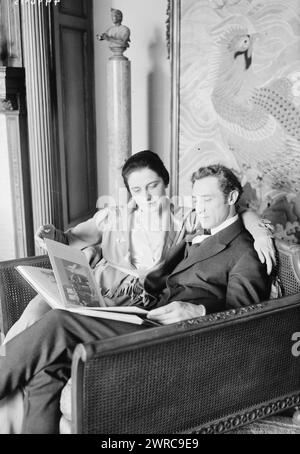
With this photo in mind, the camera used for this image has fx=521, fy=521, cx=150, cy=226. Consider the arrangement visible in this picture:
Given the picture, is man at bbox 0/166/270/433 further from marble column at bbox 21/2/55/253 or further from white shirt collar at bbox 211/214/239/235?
marble column at bbox 21/2/55/253

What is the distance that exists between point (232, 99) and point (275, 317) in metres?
1.86

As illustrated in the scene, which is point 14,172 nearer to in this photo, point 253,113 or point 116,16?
point 116,16

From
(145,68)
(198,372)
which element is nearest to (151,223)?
(198,372)

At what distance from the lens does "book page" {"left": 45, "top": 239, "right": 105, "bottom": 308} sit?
5.91 ft

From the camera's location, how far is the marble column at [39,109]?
10.4 feet

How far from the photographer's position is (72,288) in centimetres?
184

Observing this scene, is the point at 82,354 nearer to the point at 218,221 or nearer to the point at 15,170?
the point at 218,221

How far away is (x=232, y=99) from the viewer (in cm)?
331

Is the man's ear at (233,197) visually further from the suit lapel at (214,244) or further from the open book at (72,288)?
the open book at (72,288)

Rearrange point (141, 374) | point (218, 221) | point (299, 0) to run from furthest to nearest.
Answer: point (299, 0) → point (218, 221) → point (141, 374)

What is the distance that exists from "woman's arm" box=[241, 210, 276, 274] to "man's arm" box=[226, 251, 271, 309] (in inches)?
1.2

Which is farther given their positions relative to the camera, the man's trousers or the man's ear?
the man's ear

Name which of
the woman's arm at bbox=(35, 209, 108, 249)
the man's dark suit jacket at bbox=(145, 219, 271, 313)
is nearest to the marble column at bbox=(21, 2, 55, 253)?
the woman's arm at bbox=(35, 209, 108, 249)

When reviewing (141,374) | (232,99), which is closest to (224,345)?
(141,374)
